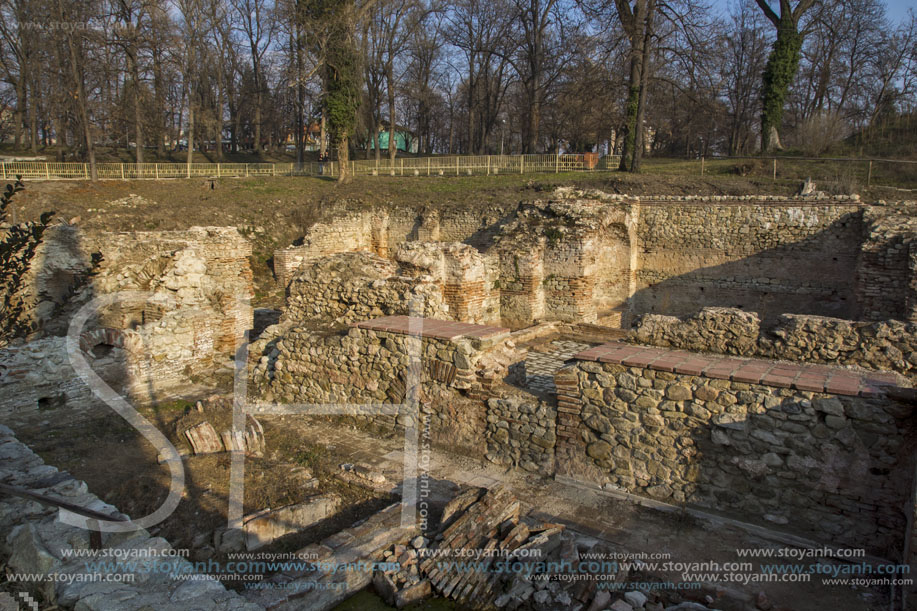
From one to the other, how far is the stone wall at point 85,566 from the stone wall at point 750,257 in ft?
37.4

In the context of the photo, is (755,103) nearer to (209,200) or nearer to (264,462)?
(209,200)

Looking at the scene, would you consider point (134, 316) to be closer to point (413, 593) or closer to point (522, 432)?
point (522, 432)

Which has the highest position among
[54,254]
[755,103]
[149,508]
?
[755,103]

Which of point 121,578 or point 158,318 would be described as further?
point 158,318

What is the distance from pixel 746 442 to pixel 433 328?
3.42 metres

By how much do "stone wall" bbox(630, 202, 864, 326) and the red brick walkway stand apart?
7600 mm

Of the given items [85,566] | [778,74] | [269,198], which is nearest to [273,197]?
[269,198]

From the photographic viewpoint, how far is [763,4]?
2464 cm

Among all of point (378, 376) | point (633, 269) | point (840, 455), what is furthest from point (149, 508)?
point (633, 269)

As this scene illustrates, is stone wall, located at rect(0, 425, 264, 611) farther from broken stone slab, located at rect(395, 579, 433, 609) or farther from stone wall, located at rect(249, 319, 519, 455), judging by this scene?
stone wall, located at rect(249, 319, 519, 455)

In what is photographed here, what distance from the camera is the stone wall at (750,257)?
12195 mm

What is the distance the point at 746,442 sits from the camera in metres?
4.62

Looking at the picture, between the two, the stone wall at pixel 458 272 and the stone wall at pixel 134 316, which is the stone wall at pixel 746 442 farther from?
the stone wall at pixel 134 316

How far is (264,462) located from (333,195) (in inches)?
636
